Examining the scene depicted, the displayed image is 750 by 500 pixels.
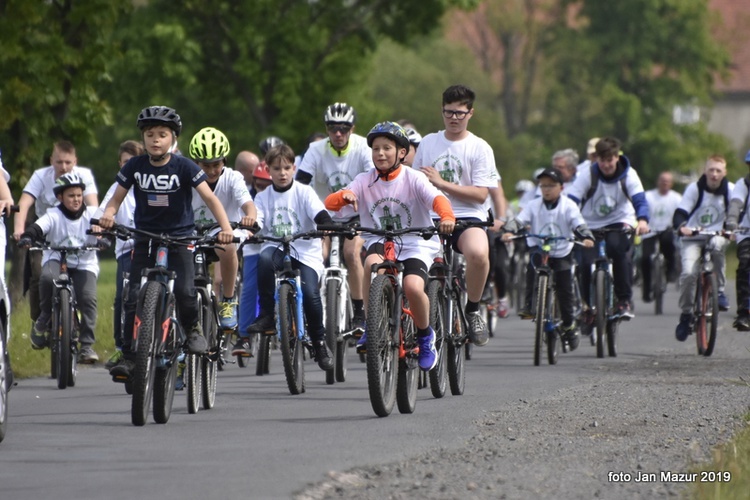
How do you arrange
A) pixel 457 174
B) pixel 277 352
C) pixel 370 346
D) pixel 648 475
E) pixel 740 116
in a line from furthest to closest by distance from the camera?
pixel 740 116 → pixel 277 352 → pixel 457 174 → pixel 370 346 → pixel 648 475

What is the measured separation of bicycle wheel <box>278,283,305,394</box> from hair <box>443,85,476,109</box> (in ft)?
6.24

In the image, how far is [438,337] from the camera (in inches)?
460

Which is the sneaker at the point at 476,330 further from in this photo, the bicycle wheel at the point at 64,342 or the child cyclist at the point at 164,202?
the bicycle wheel at the point at 64,342

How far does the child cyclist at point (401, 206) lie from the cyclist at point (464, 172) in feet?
4.57

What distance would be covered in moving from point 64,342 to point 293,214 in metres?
1.97

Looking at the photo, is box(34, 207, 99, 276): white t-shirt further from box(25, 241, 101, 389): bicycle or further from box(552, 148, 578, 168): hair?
box(552, 148, 578, 168): hair

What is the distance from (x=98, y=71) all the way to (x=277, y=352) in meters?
4.92

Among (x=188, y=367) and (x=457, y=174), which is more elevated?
(x=457, y=174)

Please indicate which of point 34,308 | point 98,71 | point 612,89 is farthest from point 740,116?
point 34,308

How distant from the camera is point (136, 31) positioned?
1538 inches

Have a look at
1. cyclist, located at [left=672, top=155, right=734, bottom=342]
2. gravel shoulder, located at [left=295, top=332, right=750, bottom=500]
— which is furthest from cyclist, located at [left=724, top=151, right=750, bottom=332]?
gravel shoulder, located at [left=295, top=332, right=750, bottom=500]

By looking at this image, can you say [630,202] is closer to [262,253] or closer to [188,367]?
[262,253]

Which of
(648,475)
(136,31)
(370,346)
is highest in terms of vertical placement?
(136,31)

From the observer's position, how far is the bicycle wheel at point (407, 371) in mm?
10961
